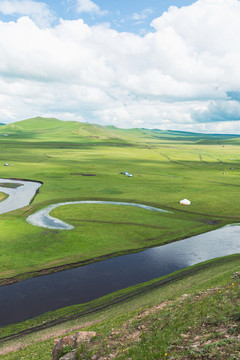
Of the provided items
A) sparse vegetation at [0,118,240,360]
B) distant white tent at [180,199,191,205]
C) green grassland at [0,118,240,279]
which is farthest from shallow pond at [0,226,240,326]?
distant white tent at [180,199,191,205]

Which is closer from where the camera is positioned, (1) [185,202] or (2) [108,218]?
(2) [108,218]

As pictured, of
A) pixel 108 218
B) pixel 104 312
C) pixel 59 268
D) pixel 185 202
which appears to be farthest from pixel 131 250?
pixel 185 202

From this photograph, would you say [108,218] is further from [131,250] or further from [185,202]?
[185,202]

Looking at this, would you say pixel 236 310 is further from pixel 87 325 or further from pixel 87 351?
pixel 87 325

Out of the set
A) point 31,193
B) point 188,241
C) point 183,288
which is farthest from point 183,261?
point 31,193

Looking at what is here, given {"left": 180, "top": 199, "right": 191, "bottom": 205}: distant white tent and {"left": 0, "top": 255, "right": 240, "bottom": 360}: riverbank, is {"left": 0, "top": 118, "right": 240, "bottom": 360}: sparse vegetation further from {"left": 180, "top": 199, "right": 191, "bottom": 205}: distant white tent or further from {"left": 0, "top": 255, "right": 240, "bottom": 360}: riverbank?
{"left": 180, "top": 199, "right": 191, "bottom": 205}: distant white tent

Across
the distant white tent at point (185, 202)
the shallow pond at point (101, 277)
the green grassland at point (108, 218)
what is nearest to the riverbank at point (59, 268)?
the green grassland at point (108, 218)

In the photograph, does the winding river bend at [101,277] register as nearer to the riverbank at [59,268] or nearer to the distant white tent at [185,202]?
the riverbank at [59,268]
